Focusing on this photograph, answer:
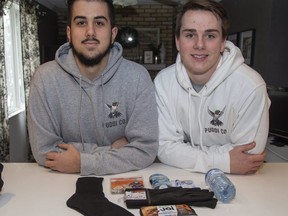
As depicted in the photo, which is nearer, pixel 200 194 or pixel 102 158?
pixel 200 194

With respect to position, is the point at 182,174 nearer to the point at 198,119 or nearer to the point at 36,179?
the point at 198,119

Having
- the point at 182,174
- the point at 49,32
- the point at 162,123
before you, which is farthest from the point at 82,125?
the point at 49,32

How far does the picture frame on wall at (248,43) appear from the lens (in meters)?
3.81

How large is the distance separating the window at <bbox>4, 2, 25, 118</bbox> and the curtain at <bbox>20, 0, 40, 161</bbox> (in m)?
0.16

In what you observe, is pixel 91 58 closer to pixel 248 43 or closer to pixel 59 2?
pixel 248 43

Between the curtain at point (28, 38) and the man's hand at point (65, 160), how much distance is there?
10.3 ft

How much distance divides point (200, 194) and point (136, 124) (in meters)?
0.46

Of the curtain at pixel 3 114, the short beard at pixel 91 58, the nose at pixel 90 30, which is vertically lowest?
the curtain at pixel 3 114

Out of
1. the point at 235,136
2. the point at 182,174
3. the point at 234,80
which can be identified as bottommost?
the point at 182,174

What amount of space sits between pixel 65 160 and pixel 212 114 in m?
0.68

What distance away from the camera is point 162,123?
1444 millimetres

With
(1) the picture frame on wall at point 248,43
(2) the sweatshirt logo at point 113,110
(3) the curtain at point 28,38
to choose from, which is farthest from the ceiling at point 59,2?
(2) the sweatshirt logo at point 113,110

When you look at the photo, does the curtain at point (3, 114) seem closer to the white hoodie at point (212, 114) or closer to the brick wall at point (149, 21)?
the white hoodie at point (212, 114)

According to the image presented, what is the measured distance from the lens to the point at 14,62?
430cm
